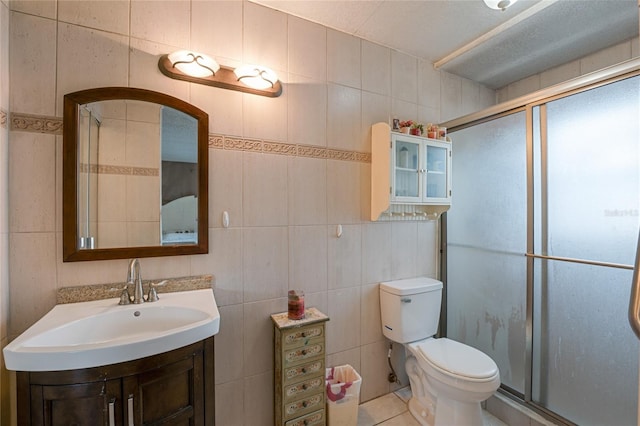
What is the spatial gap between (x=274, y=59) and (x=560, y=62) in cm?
224

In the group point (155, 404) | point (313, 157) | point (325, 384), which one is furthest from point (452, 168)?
point (155, 404)

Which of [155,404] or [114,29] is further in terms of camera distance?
[114,29]

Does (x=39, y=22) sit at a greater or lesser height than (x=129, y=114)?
greater

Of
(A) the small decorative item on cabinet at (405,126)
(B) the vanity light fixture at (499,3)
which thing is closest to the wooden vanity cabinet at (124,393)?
(A) the small decorative item on cabinet at (405,126)

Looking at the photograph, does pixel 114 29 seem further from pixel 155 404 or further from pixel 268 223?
pixel 155 404

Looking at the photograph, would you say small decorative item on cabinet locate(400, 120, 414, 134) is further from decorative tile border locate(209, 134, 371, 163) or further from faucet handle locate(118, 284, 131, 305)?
faucet handle locate(118, 284, 131, 305)

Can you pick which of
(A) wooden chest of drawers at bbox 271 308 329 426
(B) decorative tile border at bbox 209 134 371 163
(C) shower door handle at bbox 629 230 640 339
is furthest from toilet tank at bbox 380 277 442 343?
(C) shower door handle at bbox 629 230 640 339

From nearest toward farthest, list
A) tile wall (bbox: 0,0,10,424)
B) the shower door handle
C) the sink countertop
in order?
the shower door handle, tile wall (bbox: 0,0,10,424), the sink countertop

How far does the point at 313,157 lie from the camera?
1.76m

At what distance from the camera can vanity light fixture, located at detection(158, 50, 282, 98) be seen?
136cm

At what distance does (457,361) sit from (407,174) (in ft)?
3.90

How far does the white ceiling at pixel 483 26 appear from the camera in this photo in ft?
5.30

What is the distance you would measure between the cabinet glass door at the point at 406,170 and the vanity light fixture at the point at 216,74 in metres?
0.88

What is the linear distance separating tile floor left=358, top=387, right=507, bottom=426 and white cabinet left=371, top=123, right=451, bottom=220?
1283 millimetres
